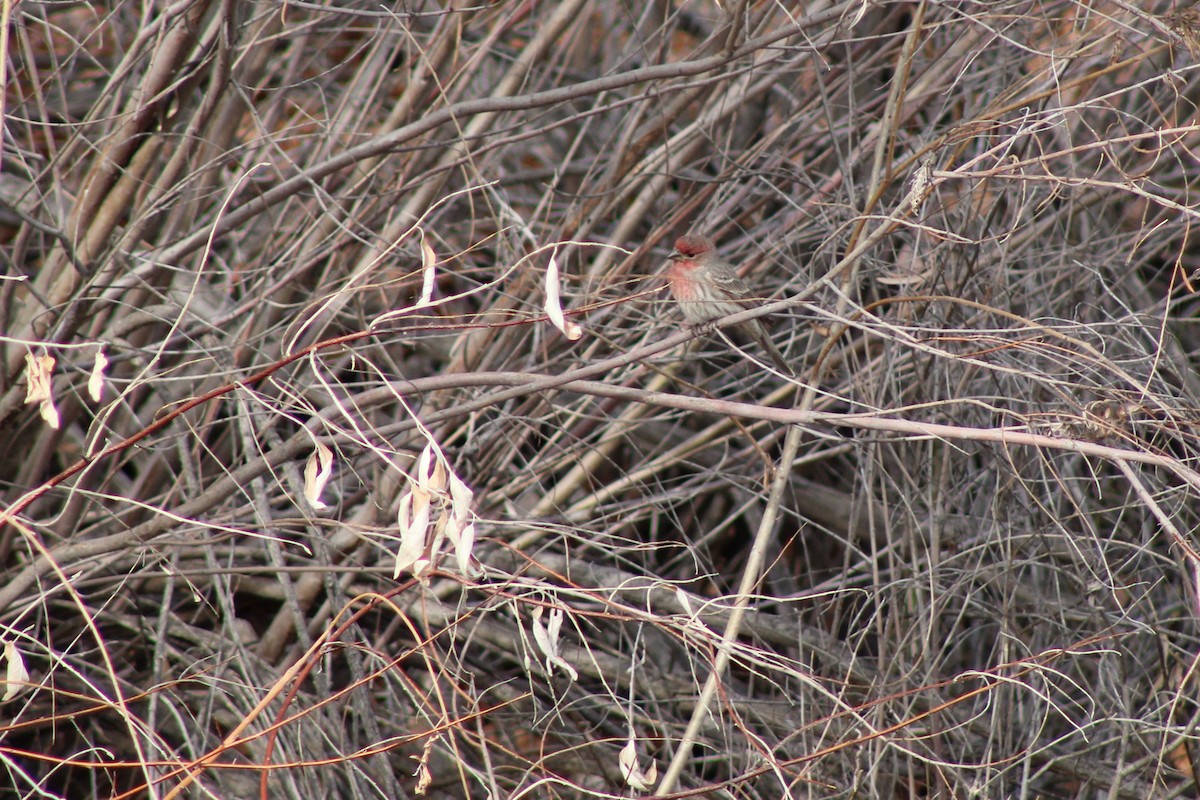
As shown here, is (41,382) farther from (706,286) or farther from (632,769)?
(706,286)

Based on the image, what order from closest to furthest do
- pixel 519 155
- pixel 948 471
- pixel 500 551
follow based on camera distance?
pixel 948 471, pixel 500 551, pixel 519 155

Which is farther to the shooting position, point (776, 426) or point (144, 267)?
point (776, 426)

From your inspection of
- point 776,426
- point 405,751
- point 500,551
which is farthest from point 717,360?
point 405,751

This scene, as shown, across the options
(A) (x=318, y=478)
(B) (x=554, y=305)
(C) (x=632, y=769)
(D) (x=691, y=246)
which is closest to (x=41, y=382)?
(A) (x=318, y=478)

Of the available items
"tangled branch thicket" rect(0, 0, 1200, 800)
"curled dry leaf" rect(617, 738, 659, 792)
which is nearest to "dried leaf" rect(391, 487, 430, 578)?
"curled dry leaf" rect(617, 738, 659, 792)

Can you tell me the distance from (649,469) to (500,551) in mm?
767

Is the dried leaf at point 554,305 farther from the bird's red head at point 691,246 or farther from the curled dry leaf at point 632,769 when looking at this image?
the bird's red head at point 691,246

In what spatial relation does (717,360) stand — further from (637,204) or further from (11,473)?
(11,473)

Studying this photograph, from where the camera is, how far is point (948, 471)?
4.36 m

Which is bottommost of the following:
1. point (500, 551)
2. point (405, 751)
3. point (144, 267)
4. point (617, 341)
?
point (405, 751)

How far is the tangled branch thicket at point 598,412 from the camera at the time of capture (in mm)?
3936

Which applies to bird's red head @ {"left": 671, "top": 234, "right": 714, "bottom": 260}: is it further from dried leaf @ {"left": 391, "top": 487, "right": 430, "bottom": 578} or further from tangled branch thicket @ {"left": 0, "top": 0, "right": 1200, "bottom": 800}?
dried leaf @ {"left": 391, "top": 487, "right": 430, "bottom": 578}

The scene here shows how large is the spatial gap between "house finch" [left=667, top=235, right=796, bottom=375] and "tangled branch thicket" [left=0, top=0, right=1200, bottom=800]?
15cm

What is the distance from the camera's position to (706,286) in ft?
15.9
